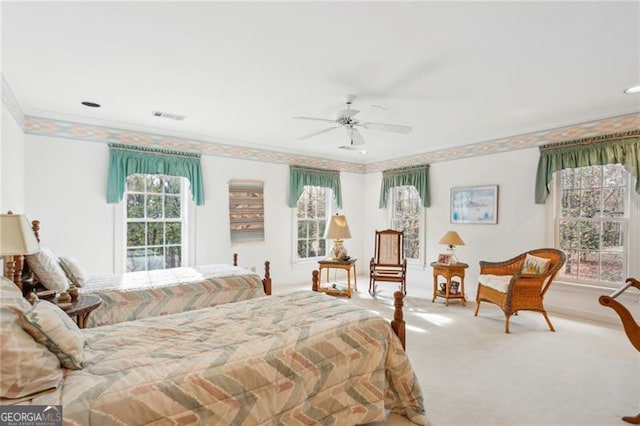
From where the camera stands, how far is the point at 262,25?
2.13 metres

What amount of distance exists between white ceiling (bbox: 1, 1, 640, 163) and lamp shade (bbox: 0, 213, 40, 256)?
1293 millimetres

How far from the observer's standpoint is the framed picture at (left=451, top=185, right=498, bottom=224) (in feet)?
16.2

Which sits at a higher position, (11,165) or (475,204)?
(11,165)

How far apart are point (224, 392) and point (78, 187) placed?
12.9ft

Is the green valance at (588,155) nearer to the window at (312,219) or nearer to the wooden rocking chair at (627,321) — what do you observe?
the wooden rocking chair at (627,321)

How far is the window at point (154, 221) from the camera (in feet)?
15.0

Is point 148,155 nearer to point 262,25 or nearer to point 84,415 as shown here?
point 262,25

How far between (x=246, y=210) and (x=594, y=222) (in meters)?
4.95

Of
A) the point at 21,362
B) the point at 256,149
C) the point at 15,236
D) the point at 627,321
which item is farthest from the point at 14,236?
the point at 256,149

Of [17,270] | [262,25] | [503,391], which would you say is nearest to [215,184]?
[17,270]

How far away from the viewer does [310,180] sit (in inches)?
244

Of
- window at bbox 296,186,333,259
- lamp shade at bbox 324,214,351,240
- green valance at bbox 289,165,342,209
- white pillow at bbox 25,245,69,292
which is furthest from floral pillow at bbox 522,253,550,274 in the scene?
white pillow at bbox 25,245,69,292

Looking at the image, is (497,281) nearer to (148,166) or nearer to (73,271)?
(73,271)

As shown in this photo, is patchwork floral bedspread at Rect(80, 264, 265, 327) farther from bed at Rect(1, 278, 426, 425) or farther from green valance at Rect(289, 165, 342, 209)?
green valance at Rect(289, 165, 342, 209)
